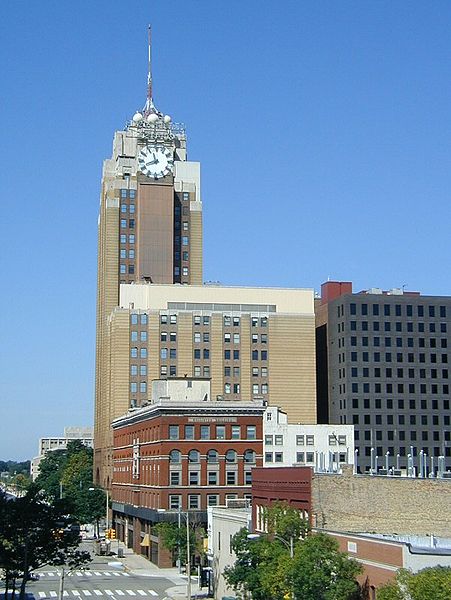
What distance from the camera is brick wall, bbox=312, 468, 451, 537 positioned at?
7212 centimetres

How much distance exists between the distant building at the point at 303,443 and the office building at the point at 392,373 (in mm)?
34351

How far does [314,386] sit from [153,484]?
→ 52696mm

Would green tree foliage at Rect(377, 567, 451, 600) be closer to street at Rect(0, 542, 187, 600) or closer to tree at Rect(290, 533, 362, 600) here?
tree at Rect(290, 533, 362, 600)

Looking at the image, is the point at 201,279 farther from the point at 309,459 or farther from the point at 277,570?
the point at 277,570

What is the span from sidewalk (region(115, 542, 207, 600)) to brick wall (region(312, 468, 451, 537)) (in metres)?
24.5

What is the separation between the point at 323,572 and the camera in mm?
58344

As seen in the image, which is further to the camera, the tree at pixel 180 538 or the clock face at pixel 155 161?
the clock face at pixel 155 161

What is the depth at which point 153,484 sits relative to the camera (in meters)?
122

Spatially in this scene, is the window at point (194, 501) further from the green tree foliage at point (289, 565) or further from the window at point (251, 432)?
the green tree foliage at point (289, 565)

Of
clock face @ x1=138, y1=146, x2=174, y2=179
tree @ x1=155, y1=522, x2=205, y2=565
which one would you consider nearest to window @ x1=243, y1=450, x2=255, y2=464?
tree @ x1=155, y1=522, x2=205, y2=565

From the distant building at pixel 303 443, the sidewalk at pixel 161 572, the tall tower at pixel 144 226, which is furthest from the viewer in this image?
the tall tower at pixel 144 226

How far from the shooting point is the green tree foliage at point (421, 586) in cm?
4447

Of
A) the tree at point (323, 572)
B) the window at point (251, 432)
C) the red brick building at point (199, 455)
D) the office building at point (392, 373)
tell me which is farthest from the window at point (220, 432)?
the tree at point (323, 572)

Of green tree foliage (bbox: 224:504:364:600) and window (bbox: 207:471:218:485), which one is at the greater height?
window (bbox: 207:471:218:485)
